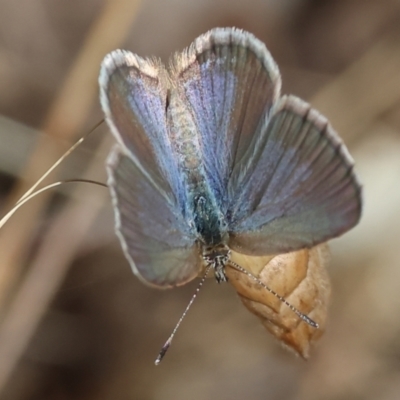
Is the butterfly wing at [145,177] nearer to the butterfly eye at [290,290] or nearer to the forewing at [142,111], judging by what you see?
the forewing at [142,111]

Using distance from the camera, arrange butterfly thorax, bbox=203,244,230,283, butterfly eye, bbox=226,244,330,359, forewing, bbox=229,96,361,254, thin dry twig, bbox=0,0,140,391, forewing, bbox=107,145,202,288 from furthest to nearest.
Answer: thin dry twig, bbox=0,0,140,391 → butterfly eye, bbox=226,244,330,359 → butterfly thorax, bbox=203,244,230,283 → forewing, bbox=229,96,361,254 → forewing, bbox=107,145,202,288

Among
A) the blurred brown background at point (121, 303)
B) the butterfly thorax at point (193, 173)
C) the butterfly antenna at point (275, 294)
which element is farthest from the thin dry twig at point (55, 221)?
the butterfly antenna at point (275, 294)

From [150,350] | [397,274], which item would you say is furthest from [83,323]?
[397,274]

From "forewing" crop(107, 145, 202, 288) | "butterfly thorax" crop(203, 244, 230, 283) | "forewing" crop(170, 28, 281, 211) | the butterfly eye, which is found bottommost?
the butterfly eye

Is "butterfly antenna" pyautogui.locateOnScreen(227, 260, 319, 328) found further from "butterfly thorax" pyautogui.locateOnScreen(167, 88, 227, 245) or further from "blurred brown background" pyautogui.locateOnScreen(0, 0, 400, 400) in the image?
"blurred brown background" pyautogui.locateOnScreen(0, 0, 400, 400)

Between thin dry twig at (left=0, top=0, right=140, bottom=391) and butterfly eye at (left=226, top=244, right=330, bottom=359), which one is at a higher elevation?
thin dry twig at (left=0, top=0, right=140, bottom=391)

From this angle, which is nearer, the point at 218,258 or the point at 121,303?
the point at 218,258

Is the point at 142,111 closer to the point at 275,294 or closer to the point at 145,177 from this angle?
the point at 145,177

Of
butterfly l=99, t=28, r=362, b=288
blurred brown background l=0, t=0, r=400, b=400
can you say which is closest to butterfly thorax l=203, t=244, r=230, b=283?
butterfly l=99, t=28, r=362, b=288

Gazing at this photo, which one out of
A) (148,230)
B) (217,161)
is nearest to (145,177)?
(148,230)
